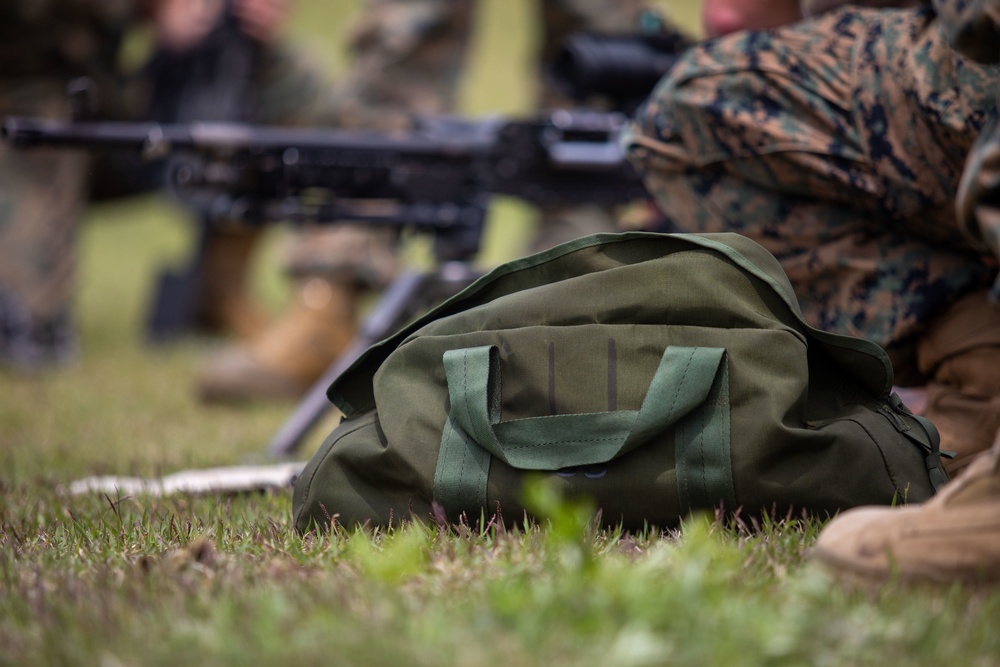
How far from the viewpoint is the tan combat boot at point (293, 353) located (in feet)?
11.8

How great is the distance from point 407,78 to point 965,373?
273 cm

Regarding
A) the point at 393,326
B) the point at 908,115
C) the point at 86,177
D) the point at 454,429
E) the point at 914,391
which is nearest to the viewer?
the point at 454,429

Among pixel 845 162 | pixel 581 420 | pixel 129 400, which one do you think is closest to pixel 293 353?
pixel 129 400

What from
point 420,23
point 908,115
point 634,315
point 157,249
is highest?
point 420,23

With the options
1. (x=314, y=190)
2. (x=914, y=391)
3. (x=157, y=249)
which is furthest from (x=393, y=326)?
(x=157, y=249)

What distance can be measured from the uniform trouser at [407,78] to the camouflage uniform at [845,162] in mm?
2066

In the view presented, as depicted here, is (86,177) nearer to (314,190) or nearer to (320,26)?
(314,190)

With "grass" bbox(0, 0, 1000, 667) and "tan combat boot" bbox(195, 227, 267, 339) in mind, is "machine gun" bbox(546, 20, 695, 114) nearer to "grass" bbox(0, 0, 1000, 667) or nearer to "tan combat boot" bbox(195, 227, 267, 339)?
"grass" bbox(0, 0, 1000, 667)

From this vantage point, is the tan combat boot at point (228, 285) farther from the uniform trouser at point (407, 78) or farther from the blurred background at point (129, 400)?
the uniform trouser at point (407, 78)

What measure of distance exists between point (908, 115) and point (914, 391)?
22.6 inches

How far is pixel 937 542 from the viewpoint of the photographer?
1.11 metres

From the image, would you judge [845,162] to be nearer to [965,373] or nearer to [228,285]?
[965,373]

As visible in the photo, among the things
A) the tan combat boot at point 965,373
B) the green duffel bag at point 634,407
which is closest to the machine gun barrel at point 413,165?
the tan combat boot at point 965,373

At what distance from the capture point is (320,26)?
9500 millimetres
